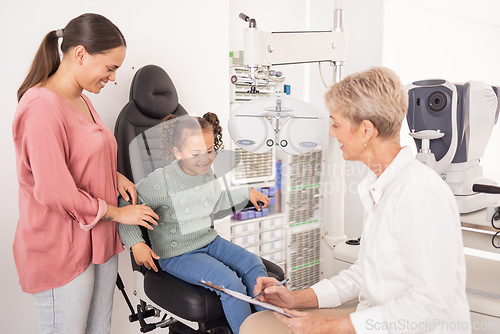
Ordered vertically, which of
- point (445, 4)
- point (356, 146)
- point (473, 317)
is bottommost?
point (473, 317)

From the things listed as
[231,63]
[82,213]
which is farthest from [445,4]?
[82,213]

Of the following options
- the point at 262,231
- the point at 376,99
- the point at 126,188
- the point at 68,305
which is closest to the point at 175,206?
the point at 126,188

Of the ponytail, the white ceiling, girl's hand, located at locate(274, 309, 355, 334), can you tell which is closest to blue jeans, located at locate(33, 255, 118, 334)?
the ponytail

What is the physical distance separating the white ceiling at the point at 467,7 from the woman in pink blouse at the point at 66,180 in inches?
110

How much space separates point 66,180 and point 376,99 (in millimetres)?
821

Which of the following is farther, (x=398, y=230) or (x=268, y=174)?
(x=268, y=174)

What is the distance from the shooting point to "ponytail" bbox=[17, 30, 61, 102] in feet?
4.02

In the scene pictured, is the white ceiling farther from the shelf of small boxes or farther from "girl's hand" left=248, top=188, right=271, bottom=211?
"girl's hand" left=248, top=188, right=271, bottom=211

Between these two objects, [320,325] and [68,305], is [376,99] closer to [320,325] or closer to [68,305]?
Result: [320,325]

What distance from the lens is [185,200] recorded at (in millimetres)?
1395

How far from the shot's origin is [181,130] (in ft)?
4.41

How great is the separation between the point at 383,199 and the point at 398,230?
0.09 meters

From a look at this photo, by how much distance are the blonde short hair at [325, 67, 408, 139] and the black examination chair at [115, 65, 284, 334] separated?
2.14 ft

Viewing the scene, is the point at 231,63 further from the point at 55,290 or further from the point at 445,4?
the point at 445,4
